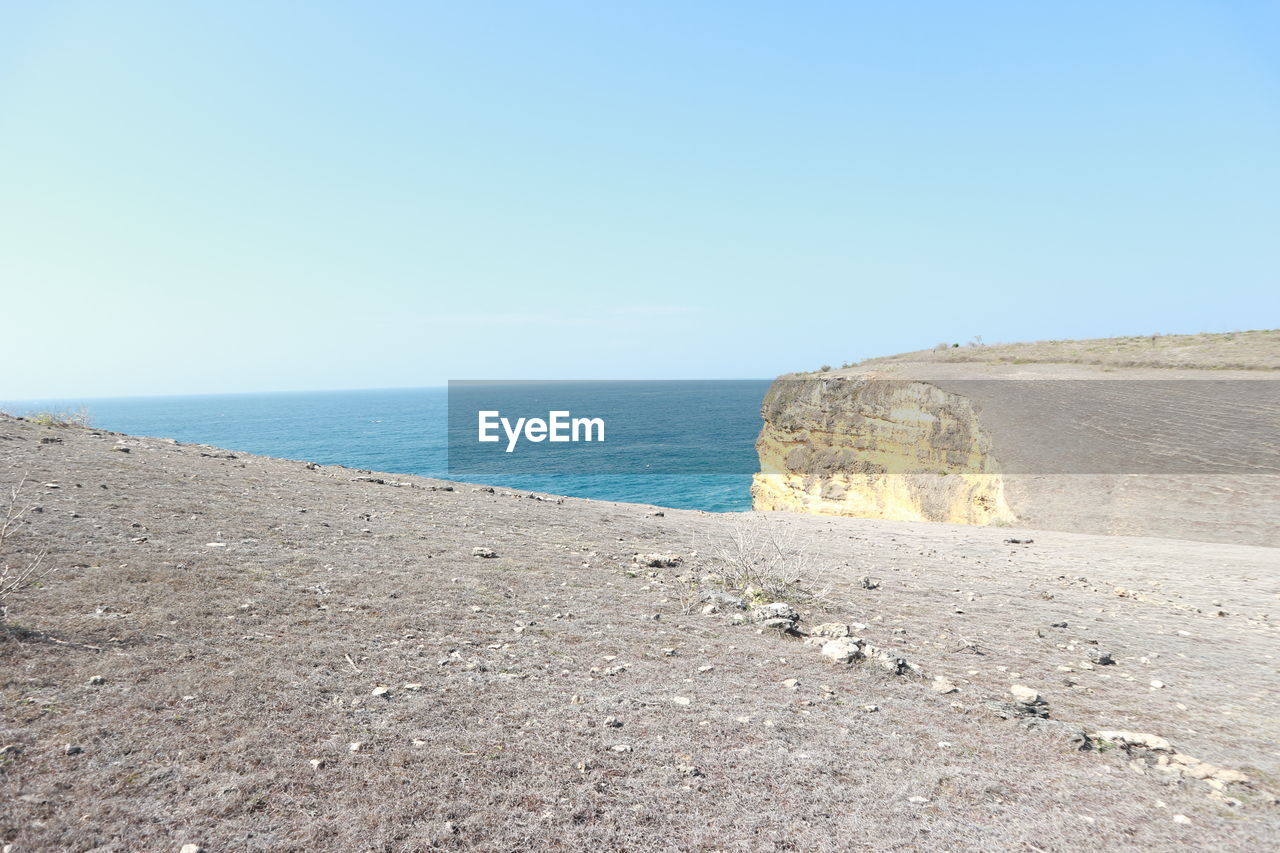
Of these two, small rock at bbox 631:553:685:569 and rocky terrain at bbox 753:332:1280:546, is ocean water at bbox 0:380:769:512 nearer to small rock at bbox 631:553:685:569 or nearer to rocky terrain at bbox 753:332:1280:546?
rocky terrain at bbox 753:332:1280:546

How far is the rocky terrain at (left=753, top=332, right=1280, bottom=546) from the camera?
20141 mm

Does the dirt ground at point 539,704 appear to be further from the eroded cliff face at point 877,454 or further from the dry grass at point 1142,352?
the dry grass at point 1142,352

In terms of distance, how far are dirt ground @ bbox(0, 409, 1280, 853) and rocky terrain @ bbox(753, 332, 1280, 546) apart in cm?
1240

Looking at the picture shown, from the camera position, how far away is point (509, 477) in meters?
54.5

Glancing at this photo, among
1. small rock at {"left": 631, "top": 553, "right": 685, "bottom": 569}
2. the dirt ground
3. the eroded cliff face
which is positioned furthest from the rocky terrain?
small rock at {"left": 631, "top": 553, "right": 685, "bottom": 569}

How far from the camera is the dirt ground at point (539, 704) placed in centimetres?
372

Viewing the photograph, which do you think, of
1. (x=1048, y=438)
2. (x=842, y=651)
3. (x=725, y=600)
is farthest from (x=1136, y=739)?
(x=1048, y=438)

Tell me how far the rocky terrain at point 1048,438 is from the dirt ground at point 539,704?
12.4 meters

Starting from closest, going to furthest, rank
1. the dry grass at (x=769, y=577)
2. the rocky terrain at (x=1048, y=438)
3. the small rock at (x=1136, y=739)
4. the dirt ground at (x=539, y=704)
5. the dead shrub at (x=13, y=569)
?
the dirt ground at (x=539, y=704) → the small rock at (x=1136, y=739) → the dead shrub at (x=13, y=569) → the dry grass at (x=769, y=577) → the rocky terrain at (x=1048, y=438)

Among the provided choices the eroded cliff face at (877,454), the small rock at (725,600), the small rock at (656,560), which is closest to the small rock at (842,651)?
the small rock at (725,600)

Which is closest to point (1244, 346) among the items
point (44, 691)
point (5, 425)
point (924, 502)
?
point (924, 502)

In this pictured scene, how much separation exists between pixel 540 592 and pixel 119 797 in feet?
16.3

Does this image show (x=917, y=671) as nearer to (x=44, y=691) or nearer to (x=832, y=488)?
(x=44, y=691)

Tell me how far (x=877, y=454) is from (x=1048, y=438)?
7548 millimetres
